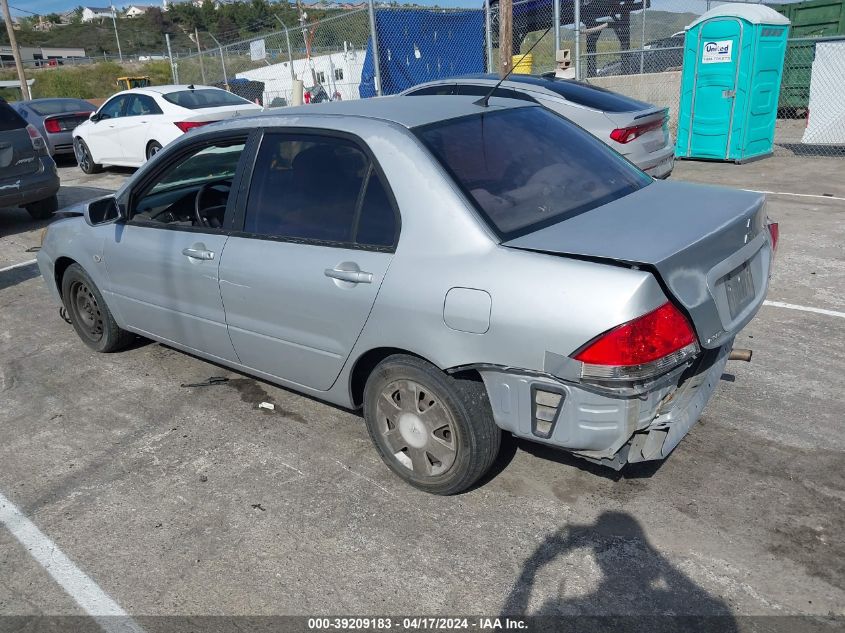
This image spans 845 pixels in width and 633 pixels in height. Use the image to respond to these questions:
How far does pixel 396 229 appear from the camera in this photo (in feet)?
10.4

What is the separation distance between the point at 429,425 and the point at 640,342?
1060 millimetres

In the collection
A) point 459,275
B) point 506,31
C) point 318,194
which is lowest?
point 459,275

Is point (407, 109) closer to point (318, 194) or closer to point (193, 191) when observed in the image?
point (318, 194)

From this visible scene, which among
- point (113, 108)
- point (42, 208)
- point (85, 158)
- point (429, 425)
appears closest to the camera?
point (429, 425)

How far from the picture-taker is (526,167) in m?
3.45

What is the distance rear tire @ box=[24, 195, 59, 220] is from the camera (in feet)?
32.4

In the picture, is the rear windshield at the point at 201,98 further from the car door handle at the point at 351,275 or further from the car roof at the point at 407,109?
the car door handle at the point at 351,275

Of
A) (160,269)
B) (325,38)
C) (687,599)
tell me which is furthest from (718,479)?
(325,38)

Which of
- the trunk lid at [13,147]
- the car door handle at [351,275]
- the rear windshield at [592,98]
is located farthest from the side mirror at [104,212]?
the rear windshield at [592,98]

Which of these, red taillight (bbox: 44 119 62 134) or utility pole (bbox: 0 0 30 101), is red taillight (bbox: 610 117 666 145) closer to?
red taillight (bbox: 44 119 62 134)

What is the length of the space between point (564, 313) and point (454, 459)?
3.07 feet

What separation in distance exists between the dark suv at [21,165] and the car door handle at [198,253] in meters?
6.06

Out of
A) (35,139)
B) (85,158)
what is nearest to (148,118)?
(85,158)

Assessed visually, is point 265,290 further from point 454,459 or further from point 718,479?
point 718,479
